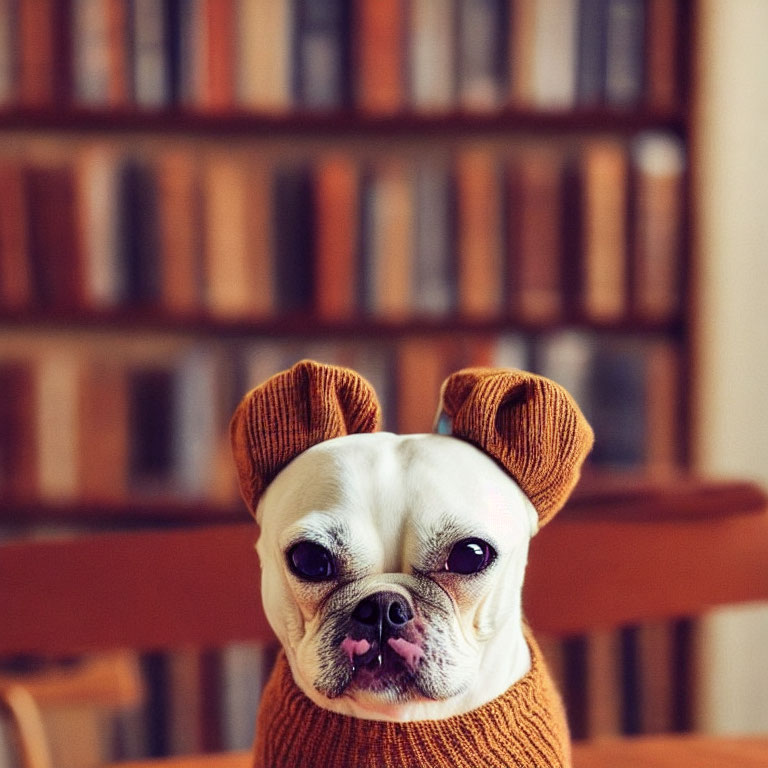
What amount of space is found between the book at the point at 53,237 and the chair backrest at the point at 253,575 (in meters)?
0.79

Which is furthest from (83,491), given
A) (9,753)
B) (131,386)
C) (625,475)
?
(625,475)

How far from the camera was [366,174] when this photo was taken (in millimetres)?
1447

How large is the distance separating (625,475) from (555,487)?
41.8 inches

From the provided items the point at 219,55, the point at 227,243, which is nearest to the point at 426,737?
the point at 227,243

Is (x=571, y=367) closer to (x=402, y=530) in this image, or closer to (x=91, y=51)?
(x=91, y=51)

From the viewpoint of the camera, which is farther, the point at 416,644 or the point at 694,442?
the point at 694,442

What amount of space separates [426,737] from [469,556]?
81 millimetres

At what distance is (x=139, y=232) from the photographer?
1452 millimetres

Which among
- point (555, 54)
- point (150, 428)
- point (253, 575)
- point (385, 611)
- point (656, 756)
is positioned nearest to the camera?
point (385, 611)

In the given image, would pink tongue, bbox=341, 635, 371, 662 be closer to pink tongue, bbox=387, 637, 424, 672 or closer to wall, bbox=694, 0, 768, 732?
pink tongue, bbox=387, 637, 424, 672

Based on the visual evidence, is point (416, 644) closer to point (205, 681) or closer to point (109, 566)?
point (109, 566)

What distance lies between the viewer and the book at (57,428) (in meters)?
1.47

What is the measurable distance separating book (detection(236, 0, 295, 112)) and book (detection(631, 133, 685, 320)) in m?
0.60

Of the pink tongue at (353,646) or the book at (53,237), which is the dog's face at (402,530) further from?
the book at (53,237)
